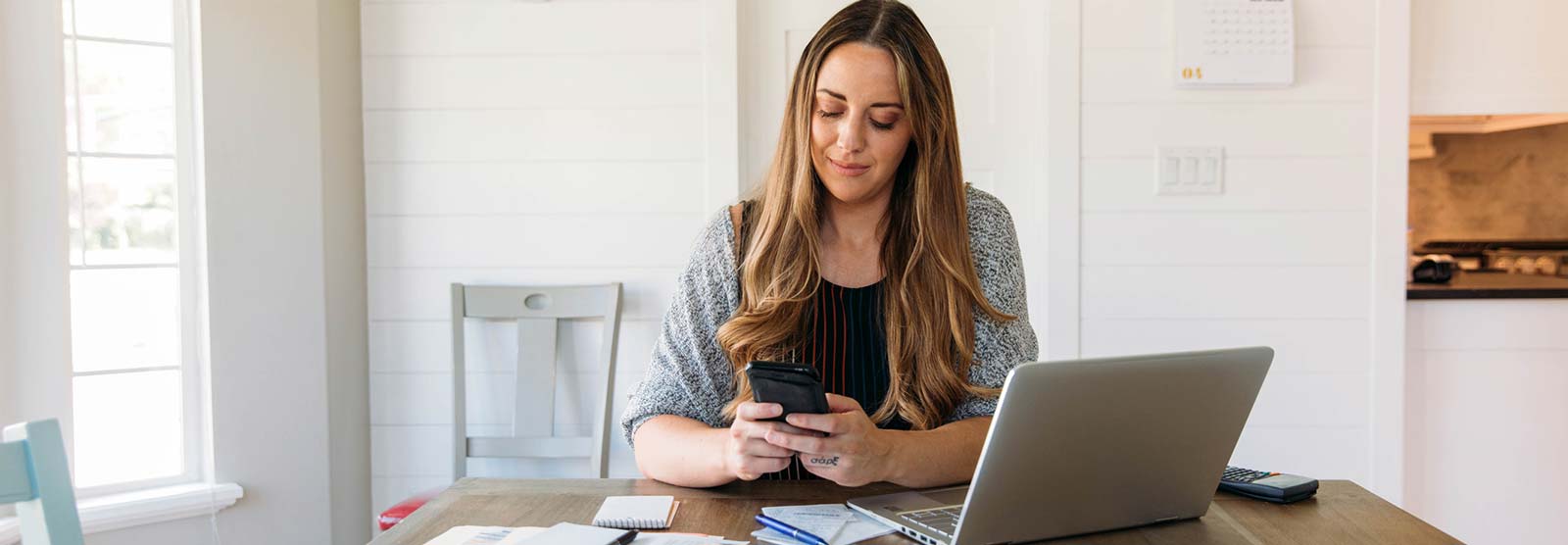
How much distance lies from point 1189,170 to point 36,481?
2.35 metres

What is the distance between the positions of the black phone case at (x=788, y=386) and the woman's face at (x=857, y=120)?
46 centimetres

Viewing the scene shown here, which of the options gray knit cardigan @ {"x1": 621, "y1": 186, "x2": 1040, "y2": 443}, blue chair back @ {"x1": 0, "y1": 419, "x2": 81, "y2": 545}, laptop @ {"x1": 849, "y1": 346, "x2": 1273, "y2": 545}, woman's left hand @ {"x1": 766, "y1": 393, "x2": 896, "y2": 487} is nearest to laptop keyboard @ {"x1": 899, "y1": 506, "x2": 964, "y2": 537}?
laptop @ {"x1": 849, "y1": 346, "x2": 1273, "y2": 545}

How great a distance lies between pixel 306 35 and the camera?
2.44 metres

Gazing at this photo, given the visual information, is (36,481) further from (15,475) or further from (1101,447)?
(1101,447)

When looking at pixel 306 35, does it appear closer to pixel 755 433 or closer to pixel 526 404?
pixel 526 404

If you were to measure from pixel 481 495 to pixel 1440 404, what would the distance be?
2.38m

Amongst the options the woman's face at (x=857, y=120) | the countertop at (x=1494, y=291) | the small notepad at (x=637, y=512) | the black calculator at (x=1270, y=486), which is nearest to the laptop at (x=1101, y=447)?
the black calculator at (x=1270, y=486)

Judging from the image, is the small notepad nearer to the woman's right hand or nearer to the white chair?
the woman's right hand

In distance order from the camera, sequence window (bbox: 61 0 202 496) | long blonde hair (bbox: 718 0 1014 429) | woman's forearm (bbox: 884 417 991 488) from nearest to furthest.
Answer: woman's forearm (bbox: 884 417 991 488)
long blonde hair (bbox: 718 0 1014 429)
window (bbox: 61 0 202 496)

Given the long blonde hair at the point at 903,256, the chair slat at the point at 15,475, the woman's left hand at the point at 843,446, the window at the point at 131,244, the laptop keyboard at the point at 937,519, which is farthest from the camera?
the window at the point at 131,244

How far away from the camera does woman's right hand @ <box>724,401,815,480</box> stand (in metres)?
1.21

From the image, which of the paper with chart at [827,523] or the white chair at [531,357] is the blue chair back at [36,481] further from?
the white chair at [531,357]

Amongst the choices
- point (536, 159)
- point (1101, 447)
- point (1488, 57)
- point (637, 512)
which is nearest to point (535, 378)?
point (536, 159)

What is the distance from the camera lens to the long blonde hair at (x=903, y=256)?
154 centimetres
